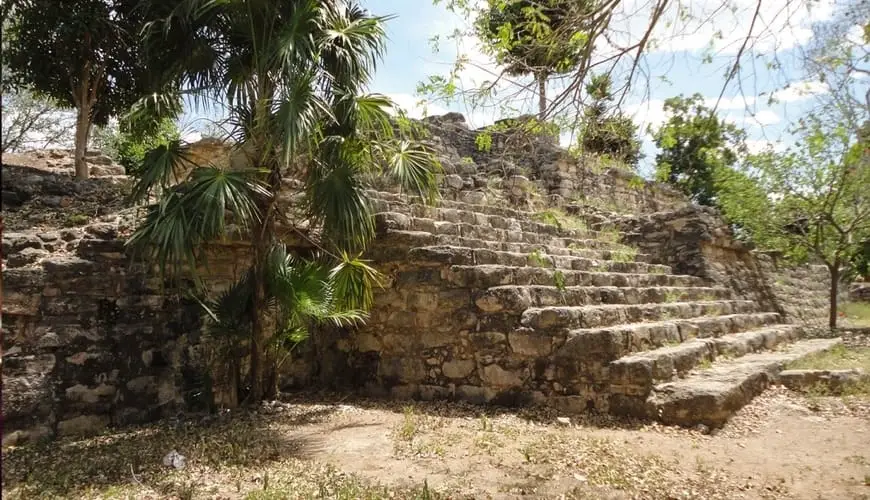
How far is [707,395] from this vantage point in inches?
178

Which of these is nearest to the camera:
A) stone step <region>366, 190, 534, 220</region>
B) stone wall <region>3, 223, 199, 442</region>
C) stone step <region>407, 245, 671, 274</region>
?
stone wall <region>3, 223, 199, 442</region>

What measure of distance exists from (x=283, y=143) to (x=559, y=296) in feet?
10.2

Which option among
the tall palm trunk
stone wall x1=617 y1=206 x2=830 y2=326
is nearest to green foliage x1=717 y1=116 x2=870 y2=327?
stone wall x1=617 y1=206 x2=830 y2=326

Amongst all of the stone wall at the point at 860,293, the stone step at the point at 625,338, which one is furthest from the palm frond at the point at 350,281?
the stone wall at the point at 860,293

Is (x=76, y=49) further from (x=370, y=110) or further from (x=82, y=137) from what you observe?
(x=370, y=110)

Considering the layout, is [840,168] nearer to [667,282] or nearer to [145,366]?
[667,282]

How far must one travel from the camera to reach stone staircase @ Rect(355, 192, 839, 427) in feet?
15.7

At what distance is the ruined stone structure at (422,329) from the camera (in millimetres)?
4605

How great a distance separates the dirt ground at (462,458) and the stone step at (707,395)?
0.39ft

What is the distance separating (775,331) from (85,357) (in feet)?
27.2

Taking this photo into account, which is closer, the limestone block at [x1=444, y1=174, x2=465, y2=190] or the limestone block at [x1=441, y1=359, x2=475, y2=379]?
the limestone block at [x1=441, y1=359, x2=475, y2=379]

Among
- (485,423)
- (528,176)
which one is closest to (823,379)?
(485,423)

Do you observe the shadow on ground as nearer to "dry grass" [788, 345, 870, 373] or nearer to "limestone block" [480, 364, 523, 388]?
"limestone block" [480, 364, 523, 388]

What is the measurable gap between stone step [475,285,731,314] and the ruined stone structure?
0.02 m
